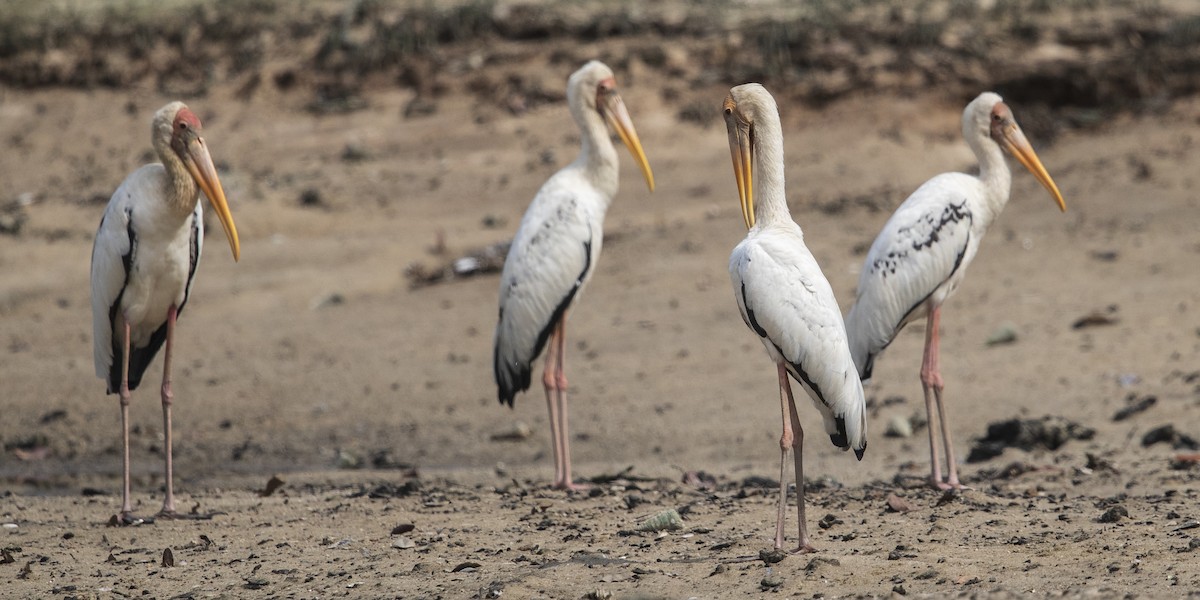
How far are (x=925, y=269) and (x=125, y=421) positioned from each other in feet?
13.6

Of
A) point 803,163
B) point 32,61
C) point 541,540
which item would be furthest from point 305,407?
point 32,61

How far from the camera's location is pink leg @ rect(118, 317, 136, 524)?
22.1 feet

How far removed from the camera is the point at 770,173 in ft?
19.0

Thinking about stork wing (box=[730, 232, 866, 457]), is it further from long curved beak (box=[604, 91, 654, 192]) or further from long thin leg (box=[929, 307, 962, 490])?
long curved beak (box=[604, 91, 654, 192])

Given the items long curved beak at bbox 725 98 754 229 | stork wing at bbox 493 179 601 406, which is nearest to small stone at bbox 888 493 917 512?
long curved beak at bbox 725 98 754 229

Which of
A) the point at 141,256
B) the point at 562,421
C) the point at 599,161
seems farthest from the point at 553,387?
Answer: the point at 141,256

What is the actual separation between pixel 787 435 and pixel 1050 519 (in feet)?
4.64

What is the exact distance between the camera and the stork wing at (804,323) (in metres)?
5.37

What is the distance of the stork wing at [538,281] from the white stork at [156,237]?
64.6 inches

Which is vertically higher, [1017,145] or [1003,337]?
[1017,145]

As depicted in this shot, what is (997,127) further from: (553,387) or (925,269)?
(553,387)

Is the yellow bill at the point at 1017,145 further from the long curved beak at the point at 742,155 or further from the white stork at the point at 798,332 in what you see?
the white stork at the point at 798,332

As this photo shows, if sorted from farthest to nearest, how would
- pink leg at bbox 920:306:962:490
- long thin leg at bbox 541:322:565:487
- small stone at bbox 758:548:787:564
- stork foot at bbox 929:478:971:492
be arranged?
long thin leg at bbox 541:322:565:487, pink leg at bbox 920:306:962:490, stork foot at bbox 929:478:971:492, small stone at bbox 758:548:787:564

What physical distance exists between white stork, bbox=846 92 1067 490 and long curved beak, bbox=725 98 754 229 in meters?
1.57
